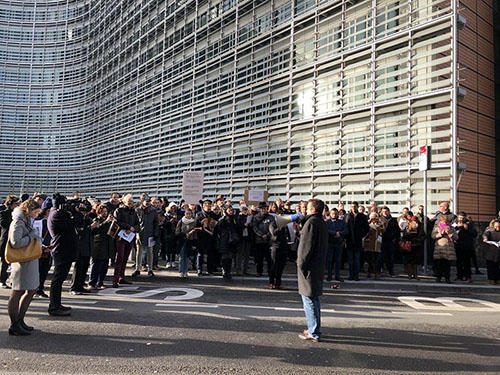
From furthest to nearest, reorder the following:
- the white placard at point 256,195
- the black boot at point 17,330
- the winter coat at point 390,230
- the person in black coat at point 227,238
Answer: the white placard at point 256,195 < the winter coat at point 390,230 < the person in black coat at point 227,238 < the black boot at point 17,330

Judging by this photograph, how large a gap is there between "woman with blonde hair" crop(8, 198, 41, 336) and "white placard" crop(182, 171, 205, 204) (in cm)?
771

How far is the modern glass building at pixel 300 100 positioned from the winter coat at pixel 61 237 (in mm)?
10100

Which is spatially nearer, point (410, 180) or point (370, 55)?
point (410, 180)

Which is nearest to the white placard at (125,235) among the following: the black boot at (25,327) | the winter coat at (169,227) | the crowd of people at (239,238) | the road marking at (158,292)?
the crowd of people at (239,238)

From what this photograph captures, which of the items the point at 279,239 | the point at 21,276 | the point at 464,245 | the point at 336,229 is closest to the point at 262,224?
the point at 279,239

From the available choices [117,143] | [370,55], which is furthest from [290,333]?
[117,143]

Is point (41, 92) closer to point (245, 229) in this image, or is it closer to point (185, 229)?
point (185, 229)

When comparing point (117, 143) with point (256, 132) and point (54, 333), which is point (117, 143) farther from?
point (54, 333)

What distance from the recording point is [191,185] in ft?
42.6

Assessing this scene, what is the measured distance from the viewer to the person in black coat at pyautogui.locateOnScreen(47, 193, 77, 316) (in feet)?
19.6

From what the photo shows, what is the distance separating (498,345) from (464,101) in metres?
9.47

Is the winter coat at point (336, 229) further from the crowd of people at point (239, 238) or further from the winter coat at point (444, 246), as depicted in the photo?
the winter coat at point (444, 246)

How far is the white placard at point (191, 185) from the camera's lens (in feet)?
42.4

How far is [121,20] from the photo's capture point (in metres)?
32.0
